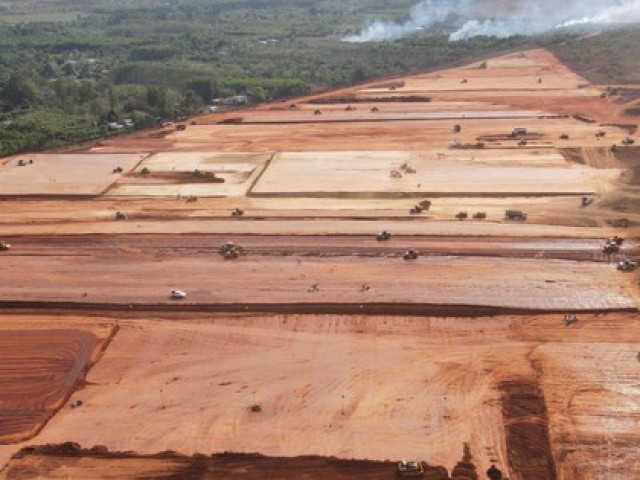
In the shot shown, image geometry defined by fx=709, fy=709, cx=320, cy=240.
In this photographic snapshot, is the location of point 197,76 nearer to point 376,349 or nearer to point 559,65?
point 559,65

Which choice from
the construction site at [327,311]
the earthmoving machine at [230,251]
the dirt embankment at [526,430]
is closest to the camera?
the dirt embankment at [526,430]

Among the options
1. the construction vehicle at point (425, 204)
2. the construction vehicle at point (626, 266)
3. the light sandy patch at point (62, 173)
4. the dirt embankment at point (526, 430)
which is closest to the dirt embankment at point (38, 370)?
the dirt embankment at point (526, 430)

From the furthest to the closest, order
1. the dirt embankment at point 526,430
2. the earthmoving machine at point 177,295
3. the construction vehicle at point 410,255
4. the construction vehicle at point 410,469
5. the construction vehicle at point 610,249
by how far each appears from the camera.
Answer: the construction vehicle at point 410,255 → the construction vehicle at point 610,249 → the earthmoving machine at point 177,295 → the dirt embankment at point 526,430 → the construction vehicle at point 410,469

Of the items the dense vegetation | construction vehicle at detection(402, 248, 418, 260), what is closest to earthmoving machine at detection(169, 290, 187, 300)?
construction vehicle at detection(402, 248, 418, 260)

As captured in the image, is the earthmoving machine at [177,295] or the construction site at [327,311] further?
the earthmoving machine at [177,295]

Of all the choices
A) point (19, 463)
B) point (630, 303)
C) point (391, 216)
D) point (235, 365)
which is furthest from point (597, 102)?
point (19, 463)

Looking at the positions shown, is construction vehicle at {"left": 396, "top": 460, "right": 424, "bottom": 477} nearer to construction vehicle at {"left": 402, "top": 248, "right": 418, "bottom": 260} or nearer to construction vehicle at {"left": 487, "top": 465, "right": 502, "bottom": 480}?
construction vehicle at {"left": 487, "top": 465, "right": 502, "bottom": 480}

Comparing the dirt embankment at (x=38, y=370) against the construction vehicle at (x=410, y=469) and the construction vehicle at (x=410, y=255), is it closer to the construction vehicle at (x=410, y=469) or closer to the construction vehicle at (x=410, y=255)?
the construction vehicle at (x=410, y=469)
